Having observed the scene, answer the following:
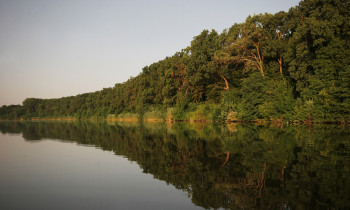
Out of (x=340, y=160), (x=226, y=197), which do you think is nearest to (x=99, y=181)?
(x=226, y=197)

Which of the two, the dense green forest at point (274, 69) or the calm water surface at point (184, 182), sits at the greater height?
the dense green forest at point (274, 69)

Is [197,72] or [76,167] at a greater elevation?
[197,72]

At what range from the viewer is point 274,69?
4112cm

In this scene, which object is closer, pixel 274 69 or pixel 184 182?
pixel 184 182

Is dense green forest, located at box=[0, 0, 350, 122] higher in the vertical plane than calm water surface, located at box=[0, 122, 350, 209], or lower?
higher

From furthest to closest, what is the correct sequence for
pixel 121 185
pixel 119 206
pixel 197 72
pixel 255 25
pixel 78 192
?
1. pixel 197 72
2. pixel 255 25
3. pixel 121 185
4. pixel 78 192
5. pixel 119 206

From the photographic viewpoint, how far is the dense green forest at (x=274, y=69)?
28.1 m

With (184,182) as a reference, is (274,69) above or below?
above

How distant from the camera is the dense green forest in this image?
2812cm

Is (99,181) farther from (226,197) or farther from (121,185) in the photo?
(226,197)

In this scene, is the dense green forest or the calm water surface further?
the dense green forest

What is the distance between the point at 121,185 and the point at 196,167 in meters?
2.57

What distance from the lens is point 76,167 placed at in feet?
28.4

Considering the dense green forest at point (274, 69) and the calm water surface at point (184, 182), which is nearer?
the calm water surface at point (184, 182)
